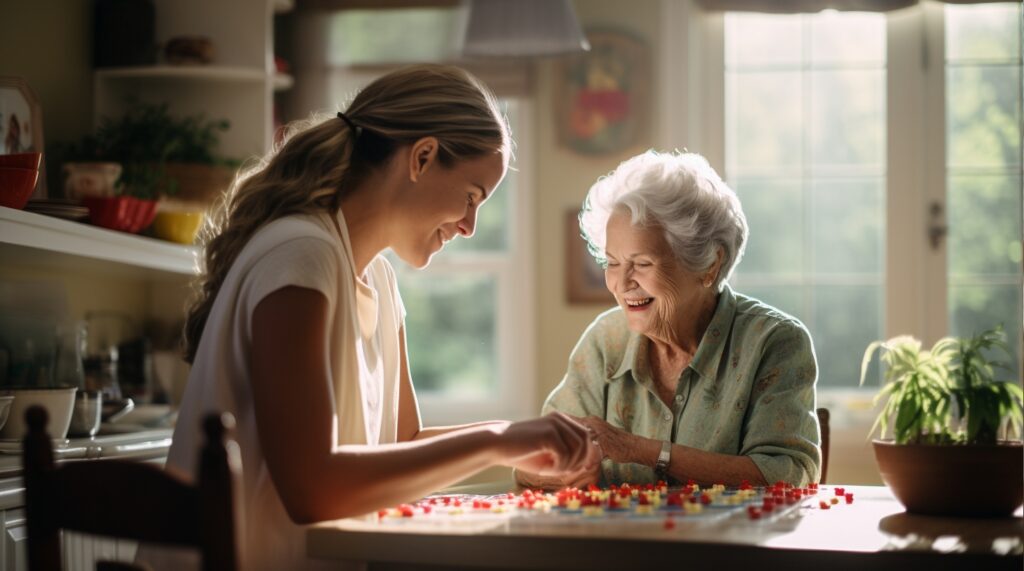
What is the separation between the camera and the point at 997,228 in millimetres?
4047

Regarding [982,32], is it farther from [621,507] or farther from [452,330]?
[621,507]

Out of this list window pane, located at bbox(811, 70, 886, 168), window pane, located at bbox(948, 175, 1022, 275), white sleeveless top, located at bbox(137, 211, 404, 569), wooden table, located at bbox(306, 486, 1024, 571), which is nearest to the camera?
wooden table, located at bbox(306, 486, 1024, 571)

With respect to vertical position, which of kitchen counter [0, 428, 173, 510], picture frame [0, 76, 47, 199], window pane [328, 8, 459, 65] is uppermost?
window pane [328, 8, 459, 65]

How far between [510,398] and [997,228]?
6.69 feet

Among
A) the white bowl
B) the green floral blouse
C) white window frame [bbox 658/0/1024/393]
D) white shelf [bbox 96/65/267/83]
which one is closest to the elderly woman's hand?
the green floral blouse

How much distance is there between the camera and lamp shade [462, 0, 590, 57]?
3379 millimetres

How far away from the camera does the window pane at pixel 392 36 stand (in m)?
4.28

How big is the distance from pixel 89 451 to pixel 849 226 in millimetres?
2981

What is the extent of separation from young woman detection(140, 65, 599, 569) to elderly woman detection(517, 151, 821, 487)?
1.64ft

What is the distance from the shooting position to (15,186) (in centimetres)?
221

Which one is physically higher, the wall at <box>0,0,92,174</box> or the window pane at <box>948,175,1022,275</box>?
the wall at <box>0,0,92,174</box>

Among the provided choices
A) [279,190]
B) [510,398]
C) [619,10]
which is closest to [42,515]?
[279,190]

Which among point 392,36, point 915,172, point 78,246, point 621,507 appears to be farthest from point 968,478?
point 392,36

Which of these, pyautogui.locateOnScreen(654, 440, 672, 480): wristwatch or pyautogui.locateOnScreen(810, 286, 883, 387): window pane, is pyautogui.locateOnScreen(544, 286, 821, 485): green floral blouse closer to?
pyautogui.locateOnScreen(654, 440, 672, 480): wristwatch
